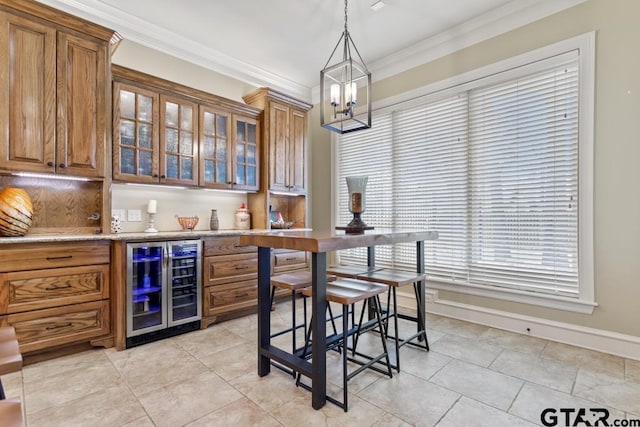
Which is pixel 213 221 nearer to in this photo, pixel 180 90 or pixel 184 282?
pixel 184 282

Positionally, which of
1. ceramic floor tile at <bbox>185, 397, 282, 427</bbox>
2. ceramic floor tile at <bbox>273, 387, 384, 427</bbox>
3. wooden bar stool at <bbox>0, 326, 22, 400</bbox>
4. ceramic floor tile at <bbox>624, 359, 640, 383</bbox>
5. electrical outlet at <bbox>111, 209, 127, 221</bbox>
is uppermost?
electrical outlet at <bbox>111, 209, 127, 221</bbox>

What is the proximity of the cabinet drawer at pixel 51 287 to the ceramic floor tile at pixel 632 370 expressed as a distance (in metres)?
3.99

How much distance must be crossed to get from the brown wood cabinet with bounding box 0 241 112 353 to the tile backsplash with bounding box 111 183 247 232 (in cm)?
78

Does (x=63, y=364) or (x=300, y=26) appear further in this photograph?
(x=300, y=26)

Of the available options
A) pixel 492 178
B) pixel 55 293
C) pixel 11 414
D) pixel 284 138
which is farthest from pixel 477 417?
pixel 284 138

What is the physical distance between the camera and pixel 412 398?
193 centimetres

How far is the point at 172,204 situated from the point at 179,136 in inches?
31.2

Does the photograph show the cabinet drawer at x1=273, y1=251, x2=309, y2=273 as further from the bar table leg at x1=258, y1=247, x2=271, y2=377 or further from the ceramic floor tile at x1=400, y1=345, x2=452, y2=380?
the ceramic floor tile at x1=400, y1=345, x2=452, y2=380

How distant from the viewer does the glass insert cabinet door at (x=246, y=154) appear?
13.2 feet

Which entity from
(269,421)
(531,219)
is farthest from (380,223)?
(269,421)

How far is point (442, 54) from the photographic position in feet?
11.8

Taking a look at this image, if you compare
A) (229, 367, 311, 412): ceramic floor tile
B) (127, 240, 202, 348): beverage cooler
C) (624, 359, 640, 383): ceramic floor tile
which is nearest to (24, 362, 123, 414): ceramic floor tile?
(127, 240, 202, 348): beverage cooler

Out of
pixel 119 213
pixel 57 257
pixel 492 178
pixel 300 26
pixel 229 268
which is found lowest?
pixel 229 268

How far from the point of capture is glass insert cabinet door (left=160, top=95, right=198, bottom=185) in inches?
132
